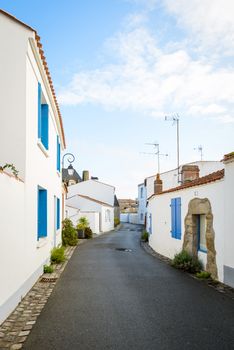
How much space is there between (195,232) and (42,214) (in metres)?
5.00

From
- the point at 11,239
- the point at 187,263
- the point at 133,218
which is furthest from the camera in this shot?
the point at 133,218

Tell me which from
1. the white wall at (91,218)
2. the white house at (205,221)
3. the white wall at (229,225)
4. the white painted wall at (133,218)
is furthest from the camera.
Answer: the white painted wall at (133,218)

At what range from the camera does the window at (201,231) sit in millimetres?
11945

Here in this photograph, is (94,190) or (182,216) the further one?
(94,190)

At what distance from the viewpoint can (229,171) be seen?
941 centimetres

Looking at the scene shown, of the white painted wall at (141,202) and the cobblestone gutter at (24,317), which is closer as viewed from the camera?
the cobblestone gutter at (24,317)

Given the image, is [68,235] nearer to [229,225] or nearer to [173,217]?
[173,217]

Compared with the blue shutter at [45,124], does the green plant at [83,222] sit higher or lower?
lower

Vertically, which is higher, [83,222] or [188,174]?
[188,174]

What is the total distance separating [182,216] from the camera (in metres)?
13.7

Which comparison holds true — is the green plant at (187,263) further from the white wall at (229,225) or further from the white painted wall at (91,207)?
the white painted wall at (91,207)

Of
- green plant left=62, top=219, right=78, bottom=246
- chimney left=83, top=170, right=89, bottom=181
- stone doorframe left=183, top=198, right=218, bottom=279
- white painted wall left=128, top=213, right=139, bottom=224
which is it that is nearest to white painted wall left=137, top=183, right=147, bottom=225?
white painted wall left=128, top=213, right=139, bottom=224

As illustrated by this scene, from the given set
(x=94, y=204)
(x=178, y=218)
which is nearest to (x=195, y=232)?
(x=178, y=218)

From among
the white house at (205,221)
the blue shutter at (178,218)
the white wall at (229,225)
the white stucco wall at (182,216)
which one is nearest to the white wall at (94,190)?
the white stucco wall at (182,216)
